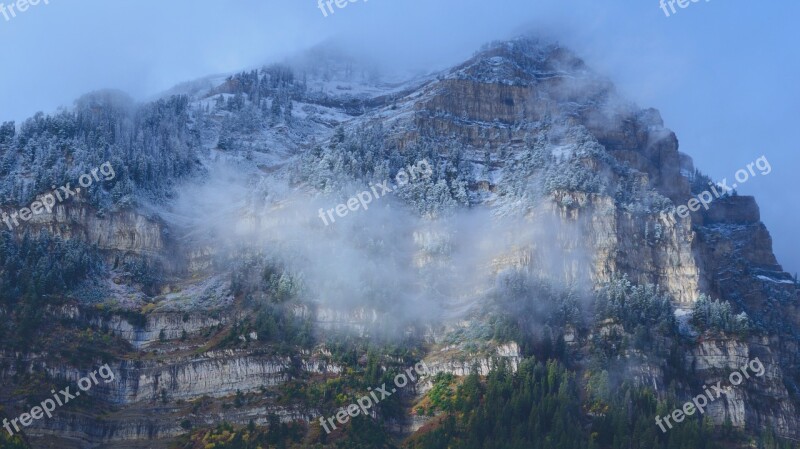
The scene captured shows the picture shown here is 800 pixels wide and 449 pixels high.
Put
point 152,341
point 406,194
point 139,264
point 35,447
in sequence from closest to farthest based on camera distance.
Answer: point 35,447 → point 152,341 → point 139,264 → point 406,194

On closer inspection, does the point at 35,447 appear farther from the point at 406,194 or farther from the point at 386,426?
the point at 406,194

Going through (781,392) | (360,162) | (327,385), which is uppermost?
(360,162)

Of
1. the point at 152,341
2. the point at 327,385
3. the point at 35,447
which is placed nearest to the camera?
the point at 35,447

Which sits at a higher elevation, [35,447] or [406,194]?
[406,194]

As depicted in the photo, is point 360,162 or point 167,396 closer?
point 167,396

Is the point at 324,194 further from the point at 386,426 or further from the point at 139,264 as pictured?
the point at 386,426

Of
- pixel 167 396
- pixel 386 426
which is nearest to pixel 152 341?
pixel 167 396

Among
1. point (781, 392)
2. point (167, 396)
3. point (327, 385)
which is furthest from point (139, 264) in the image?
point (781, 392)
